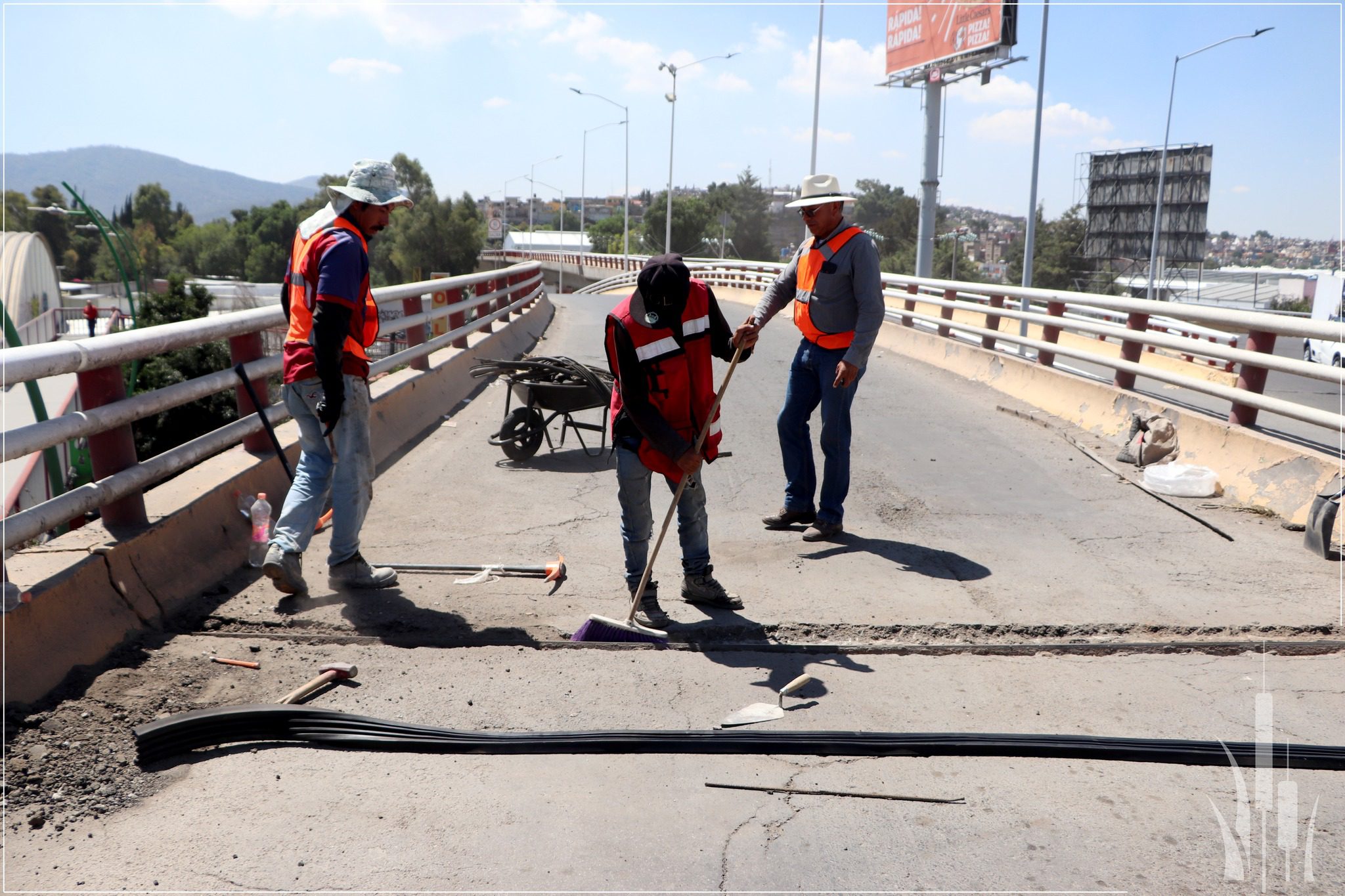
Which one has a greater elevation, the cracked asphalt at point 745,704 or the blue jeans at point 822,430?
the blue jeans at point 822,430

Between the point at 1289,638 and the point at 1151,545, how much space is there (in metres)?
1.44

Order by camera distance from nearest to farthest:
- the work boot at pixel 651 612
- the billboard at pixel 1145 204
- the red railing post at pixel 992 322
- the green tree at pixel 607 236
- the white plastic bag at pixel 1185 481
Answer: the work boot at pixel 651 612
the white plastic bag at pixel 1185 481
the red railing post at pixel 992 322
the billboard at pixel 1145 204
the green tree at pixel 607 236

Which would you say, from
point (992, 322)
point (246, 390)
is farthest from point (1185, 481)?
point (992, 322)

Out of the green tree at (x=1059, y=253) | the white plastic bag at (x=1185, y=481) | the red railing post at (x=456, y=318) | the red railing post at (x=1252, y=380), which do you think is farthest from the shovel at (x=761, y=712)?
the green tree at (x=1059, y=253)

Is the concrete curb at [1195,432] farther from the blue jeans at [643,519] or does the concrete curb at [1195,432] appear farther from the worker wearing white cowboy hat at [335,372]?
the worker wearing white cowboy hat at [335,372]

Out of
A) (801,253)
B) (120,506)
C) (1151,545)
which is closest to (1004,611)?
(1151,545)

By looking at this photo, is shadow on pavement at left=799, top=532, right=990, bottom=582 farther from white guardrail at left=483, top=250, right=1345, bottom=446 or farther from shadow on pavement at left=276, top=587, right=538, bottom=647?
white guardrail at left=483, top=250, right=1345, bottom=446

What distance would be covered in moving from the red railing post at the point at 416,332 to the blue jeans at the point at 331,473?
4.67m

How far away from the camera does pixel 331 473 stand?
4961mm

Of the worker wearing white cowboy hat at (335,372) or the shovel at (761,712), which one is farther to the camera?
the worker wearing white cowboy hat at (335,372)

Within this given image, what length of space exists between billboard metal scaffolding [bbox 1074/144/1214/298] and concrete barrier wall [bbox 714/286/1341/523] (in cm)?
4700

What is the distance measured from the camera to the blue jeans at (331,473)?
4.77 meters

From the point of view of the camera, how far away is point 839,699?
3.92 m

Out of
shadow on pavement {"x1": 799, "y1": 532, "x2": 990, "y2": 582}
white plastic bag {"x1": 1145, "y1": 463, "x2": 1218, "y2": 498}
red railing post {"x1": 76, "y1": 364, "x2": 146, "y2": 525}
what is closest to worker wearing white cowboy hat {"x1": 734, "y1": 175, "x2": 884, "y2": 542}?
shadow on pavement {"x1": 799, "y1": 532, "x2": 990, "y2": 582}
